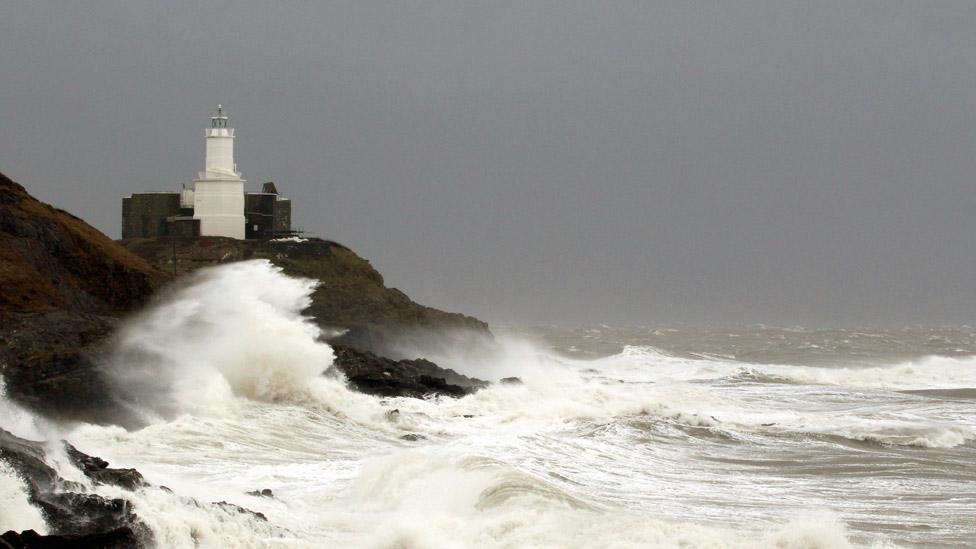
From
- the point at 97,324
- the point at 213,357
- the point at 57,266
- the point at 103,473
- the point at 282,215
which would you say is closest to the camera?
the point at 103,473

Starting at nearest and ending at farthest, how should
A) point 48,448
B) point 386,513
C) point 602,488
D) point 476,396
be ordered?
point 48,448, point 386,513, point 602,488, point 476,396

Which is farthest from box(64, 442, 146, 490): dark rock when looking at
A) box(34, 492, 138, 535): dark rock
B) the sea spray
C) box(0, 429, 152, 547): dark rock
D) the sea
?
the sea spray

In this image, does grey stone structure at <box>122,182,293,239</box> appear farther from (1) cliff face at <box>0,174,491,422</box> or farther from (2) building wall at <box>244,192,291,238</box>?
(1) cliff face at <box>0,174,491,422</box>

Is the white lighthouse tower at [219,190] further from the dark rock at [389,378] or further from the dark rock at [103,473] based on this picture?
the dark rock at [103,473]

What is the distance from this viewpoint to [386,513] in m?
13.5

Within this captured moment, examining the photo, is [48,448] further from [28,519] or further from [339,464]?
[339,464]

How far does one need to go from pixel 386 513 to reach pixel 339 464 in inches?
132

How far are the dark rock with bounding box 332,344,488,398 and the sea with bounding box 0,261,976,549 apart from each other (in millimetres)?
803

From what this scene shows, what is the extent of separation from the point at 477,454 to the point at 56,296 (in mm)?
8818

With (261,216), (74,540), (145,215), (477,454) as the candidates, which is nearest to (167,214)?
(145,215)

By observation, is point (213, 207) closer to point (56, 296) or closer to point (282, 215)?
point (282, 215)

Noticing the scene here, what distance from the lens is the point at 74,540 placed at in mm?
9672

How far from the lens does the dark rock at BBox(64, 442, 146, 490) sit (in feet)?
37.2

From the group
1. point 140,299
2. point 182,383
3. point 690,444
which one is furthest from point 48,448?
point 140,299
